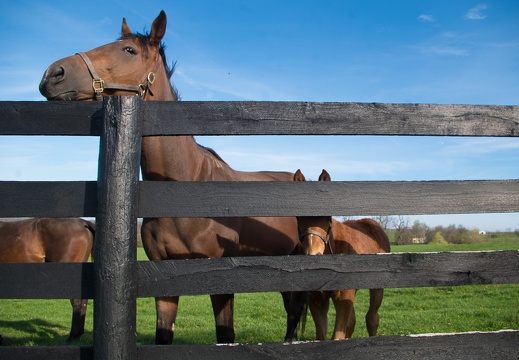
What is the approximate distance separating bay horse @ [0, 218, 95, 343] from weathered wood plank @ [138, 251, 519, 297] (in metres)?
7.66

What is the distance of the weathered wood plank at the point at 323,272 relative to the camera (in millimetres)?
2551

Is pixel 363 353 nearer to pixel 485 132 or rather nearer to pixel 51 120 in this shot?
pixel 485 132

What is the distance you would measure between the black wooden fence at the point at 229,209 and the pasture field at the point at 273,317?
A: 5.53 m

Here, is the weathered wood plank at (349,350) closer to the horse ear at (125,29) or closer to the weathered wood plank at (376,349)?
the weathered wood plank at (376,349)

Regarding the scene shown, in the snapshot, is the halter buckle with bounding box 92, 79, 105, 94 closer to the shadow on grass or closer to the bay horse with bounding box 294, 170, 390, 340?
the bay horse with bounding box 294, 170, 390, 340

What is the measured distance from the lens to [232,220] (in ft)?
14.1

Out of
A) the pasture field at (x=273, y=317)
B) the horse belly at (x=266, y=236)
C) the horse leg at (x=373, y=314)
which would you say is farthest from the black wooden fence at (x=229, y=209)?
the pasture field at (x=273, y=317)

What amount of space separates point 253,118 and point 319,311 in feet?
13.5

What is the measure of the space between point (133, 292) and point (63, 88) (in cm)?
188

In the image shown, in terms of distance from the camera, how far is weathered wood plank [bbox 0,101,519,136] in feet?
8.73

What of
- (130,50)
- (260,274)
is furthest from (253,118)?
(130,50)

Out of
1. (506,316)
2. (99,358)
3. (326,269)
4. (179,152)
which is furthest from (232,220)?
(506,316)

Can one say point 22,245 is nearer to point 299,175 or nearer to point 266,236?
point 266,236

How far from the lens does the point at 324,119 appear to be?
9.05 feet
